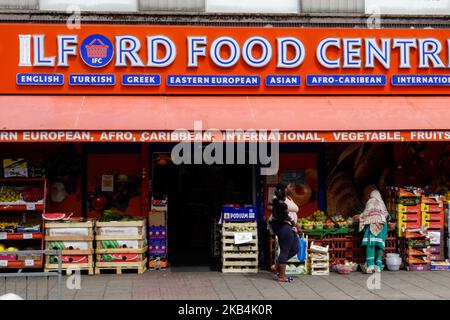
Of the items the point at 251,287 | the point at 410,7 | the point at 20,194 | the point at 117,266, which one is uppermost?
the point at 410,7

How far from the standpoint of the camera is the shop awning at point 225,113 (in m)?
12.5

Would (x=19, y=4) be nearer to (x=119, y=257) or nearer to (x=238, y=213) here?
(x=119, y=257)

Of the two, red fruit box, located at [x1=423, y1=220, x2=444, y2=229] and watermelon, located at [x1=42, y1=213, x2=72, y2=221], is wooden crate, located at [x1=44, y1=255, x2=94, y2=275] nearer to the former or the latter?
watermelon, located at [x1=42, y1=213, x2=72, y2=221]

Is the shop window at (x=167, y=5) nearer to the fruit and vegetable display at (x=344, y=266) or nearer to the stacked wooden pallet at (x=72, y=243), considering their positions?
the stacked wooden pallet at (x=72, y=243)

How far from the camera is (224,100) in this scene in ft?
45.4

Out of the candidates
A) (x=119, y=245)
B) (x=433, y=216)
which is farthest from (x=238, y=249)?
(x=433, y=216)

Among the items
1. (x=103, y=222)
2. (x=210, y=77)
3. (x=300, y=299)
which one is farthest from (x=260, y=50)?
(x=300, y=299)

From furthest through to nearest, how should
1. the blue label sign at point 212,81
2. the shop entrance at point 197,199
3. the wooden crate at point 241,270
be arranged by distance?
the shop entrance at point 197,199, the blue label sign at point 212,81, the wooden crate at point 241,270

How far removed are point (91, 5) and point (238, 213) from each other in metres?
5.44

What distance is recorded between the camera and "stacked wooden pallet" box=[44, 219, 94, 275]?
12.7 metres

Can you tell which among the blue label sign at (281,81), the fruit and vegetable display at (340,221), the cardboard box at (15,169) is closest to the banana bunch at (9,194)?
the cardboard box at (15,169)

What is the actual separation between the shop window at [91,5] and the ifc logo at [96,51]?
97cm
